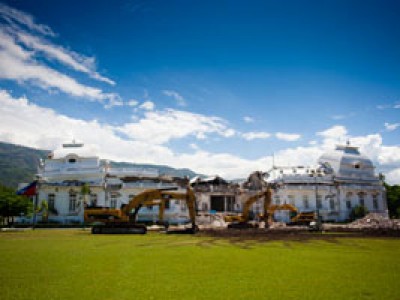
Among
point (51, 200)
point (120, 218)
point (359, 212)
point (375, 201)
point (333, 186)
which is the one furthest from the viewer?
point (375, 201)

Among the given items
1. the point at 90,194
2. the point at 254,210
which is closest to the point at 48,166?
the point at 90,194

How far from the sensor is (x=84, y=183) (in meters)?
45.4

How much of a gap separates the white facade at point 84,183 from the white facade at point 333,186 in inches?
739

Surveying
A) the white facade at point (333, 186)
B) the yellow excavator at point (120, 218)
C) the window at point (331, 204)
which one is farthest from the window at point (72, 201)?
the window at point (331, 204)

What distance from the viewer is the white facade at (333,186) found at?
5072 cm

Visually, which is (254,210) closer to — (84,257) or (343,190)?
(343,190)

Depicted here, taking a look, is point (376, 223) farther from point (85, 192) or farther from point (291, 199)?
point (85, 192)

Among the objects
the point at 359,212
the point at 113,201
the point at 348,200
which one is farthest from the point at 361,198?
the point at 113,201

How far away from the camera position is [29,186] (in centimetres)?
4475

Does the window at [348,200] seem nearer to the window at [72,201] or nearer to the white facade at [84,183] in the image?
Result: the white facade at [84,183]

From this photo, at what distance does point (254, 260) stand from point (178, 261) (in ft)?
9.17

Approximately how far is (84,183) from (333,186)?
40545 mm

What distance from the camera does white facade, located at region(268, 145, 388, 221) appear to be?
166ft

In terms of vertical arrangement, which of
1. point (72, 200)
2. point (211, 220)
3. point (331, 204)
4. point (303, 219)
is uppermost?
point (72, 200)
